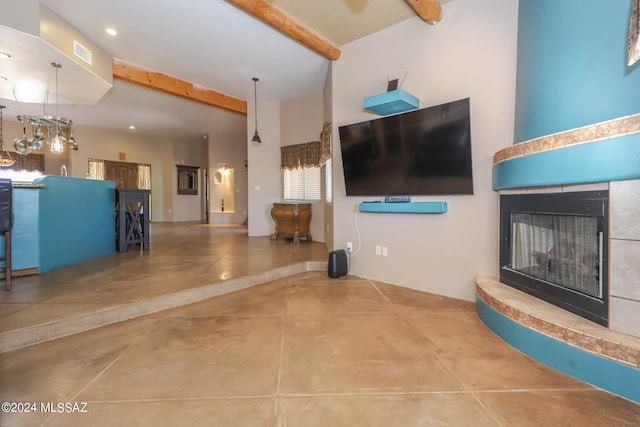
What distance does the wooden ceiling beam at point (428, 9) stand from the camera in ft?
9.21

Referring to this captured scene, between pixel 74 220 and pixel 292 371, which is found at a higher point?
pixel 74 220

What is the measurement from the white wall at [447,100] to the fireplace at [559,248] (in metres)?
0.27

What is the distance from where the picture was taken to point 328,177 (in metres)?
5.28

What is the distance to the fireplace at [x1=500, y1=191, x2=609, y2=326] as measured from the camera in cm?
→ 175

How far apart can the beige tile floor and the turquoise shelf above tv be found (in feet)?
3.11

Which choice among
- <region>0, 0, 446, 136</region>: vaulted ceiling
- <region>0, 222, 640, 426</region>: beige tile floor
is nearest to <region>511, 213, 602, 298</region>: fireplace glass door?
<region>0, 222, 640, 426</region>: beige tile floor

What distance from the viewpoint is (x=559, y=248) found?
2.11 m

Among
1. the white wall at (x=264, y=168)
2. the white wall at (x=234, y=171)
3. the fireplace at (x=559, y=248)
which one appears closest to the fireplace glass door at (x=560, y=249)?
the fireplace at (x=559, y=248)

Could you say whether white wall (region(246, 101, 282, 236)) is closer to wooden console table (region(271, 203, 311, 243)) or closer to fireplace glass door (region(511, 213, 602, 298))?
wooden console table (region(271, 203, 311, 243))

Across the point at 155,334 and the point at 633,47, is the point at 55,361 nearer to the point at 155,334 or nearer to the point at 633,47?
the point at 155,334

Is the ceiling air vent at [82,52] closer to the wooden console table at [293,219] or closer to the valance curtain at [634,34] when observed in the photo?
the wooden console table at [293,219]

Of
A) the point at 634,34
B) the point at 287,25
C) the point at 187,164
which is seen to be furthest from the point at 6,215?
the point at 187,164

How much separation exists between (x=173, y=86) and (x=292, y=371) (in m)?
5.51

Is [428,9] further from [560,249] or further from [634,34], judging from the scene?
[560,249]
